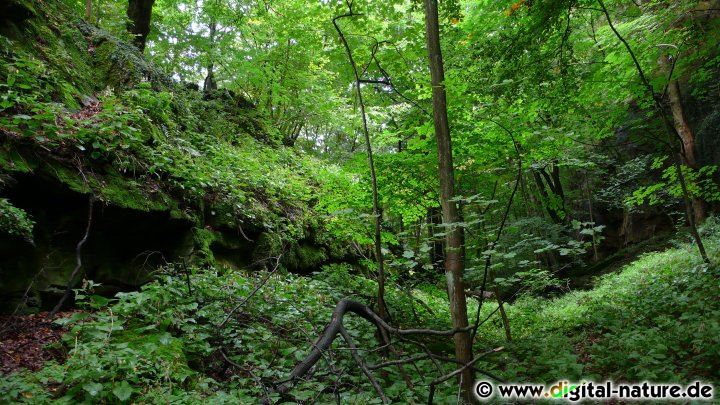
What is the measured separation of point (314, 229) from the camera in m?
9.04

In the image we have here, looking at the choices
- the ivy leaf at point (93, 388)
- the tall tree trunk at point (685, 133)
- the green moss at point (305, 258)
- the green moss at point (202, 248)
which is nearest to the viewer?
the ivy leaf at point (93, 388)

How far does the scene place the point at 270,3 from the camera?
10.8m

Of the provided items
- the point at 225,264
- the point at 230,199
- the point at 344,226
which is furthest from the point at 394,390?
the point at 230,199

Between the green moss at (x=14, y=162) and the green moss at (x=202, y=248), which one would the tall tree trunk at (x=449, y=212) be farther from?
the green moss at (x=14, y=162)

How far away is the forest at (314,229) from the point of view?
343 centimetres

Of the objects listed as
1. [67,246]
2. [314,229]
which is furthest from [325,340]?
[314,229]

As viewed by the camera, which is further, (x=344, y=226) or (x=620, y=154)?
(x=620, y=154)

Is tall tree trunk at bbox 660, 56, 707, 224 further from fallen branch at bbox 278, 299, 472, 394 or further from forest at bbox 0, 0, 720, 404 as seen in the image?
fallen branch at bbox 278, 299, 472, 394

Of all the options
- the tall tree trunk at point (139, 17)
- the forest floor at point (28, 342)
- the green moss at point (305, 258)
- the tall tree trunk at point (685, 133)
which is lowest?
the forest floor at point (28, 342)

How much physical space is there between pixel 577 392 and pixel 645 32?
6.17 meters

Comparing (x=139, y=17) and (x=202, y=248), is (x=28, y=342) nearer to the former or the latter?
(x=202, y=248)

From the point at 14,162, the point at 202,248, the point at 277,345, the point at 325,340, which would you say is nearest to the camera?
the point at 325,340

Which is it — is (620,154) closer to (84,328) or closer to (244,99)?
(244,99)

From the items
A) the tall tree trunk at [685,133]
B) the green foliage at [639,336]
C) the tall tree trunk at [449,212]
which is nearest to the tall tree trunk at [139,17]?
the tall tree trunk at [449,212]
